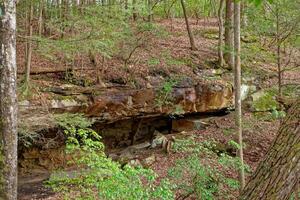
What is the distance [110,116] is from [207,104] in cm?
342

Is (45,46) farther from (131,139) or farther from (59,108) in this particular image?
(131,139)

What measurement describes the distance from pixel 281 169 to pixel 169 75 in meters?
9.83

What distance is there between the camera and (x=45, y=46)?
310 inches

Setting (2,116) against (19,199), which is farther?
(19,199)

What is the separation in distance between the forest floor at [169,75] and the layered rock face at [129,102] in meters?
0.40

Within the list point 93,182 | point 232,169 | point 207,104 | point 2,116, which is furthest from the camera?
point 207,104

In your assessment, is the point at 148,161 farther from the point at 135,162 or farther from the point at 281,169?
the point at 281,169

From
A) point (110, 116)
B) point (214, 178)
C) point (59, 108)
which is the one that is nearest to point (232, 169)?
point (214, 178)

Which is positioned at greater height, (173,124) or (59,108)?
(59,108)

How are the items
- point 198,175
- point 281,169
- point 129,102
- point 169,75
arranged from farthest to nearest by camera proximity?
point 169,75, point 129,102, point 198,175, point 281,169

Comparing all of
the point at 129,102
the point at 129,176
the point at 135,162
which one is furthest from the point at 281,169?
the point at 129,102

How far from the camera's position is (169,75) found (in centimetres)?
1157

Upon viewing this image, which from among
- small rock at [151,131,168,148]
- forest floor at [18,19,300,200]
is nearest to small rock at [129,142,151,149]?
small rock at [151,131,168,148]

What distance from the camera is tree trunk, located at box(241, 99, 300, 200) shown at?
70.3 inches
